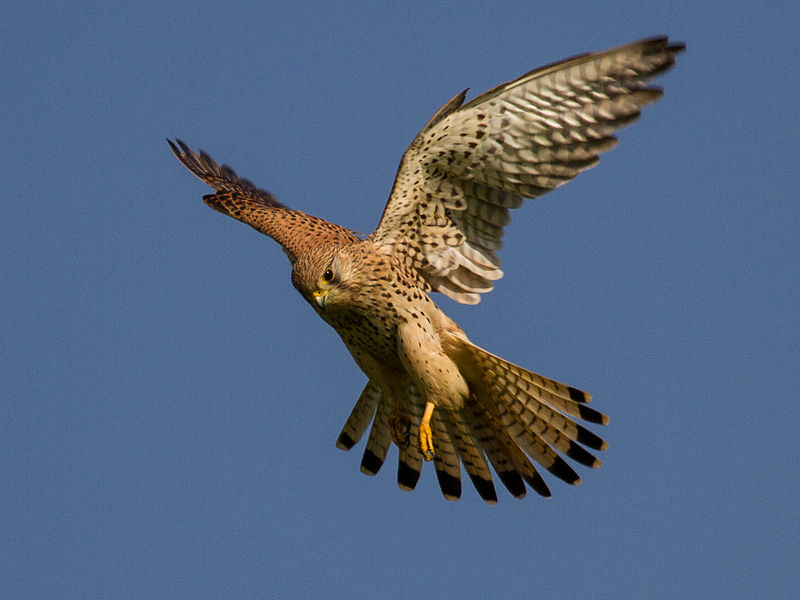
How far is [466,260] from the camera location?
320 inches

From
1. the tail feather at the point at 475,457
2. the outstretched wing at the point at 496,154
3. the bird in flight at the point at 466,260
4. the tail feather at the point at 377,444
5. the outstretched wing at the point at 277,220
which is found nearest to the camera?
the outstretched wing at the point at 496,154

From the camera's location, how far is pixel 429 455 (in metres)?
7.87

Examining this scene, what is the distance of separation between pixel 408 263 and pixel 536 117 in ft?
4.39

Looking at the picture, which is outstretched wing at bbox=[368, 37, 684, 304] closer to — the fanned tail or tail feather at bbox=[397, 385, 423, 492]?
the fanned tail

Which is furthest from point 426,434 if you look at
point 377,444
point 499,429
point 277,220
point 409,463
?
point 277,220

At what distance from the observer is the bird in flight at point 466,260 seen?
7.38 metres

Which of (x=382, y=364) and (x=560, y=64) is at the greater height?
(x=560, y=64)

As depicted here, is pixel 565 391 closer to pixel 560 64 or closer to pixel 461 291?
pixel 461 291

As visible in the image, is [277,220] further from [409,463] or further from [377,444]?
[409,463]

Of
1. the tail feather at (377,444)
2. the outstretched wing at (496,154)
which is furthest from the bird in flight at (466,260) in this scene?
the tail feather at (377,444)

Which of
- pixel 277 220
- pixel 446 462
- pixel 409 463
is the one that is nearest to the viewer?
pixel 277 220

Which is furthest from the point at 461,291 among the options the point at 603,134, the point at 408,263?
the point at 603,134

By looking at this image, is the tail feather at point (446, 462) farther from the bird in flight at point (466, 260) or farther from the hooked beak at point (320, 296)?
the hooked beak at point (320, 296)

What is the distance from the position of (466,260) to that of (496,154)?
825mm
